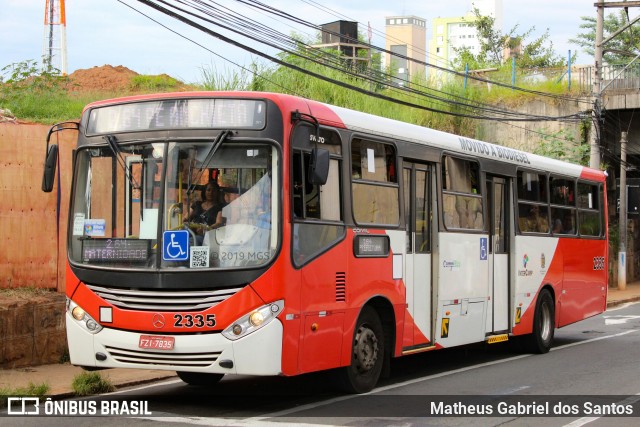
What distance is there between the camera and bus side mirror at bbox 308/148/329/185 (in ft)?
30.4

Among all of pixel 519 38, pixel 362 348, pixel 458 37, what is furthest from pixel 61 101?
pixel 458 37

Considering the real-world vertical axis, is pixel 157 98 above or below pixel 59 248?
above

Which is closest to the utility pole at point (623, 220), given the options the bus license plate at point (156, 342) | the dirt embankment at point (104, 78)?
the dirt embankment at point (104, 78)

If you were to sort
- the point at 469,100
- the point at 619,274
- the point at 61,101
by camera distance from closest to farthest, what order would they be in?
1. the point at 61,101
2. the point at 619,274
3. the point at 469,100

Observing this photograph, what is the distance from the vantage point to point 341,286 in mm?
10172

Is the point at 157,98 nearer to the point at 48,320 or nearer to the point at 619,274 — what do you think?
the point at 48,320

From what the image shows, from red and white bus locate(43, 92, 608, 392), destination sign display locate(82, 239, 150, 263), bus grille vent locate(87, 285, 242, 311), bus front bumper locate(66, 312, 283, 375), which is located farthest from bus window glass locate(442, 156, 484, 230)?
destination sign display locate(82, 239, 150, 263)

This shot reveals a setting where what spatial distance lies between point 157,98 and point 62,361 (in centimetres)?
499

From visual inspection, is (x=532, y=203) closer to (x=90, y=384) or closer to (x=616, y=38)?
(x=90, y=384)

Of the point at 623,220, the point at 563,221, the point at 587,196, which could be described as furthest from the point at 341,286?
the point at 623,220

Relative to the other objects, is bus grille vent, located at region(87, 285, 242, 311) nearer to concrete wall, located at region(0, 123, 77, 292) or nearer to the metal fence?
concrete wall, located at region(0, 123, 77, 292)

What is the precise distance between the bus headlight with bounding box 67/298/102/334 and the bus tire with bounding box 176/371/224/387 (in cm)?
190

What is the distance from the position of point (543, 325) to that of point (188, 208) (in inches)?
342

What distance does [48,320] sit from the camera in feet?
42.3
